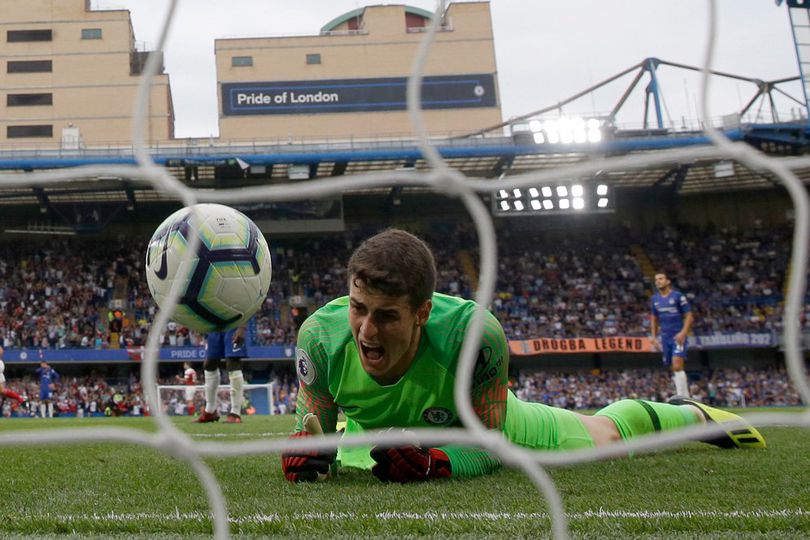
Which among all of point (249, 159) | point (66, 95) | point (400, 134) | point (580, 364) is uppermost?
point (66, 95)

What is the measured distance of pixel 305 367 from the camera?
3389 millimetres

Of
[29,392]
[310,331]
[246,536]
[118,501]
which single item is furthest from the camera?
[29,392]

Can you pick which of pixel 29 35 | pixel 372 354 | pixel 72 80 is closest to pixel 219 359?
pixel 372 354

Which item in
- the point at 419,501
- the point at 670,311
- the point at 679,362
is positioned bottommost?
the point at 419,501

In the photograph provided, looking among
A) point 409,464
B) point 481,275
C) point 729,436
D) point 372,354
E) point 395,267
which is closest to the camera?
point 481,275

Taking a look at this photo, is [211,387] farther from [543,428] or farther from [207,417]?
[543,428]

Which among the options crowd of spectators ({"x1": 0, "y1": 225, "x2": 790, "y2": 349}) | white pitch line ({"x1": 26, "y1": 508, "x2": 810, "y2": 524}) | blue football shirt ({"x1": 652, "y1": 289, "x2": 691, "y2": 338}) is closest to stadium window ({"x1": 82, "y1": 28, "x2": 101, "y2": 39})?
crowd of spectators ({"x1": 0, "y1": 225, "x2": 790, "y2": 349})

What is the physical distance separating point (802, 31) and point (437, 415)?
22.0 metres

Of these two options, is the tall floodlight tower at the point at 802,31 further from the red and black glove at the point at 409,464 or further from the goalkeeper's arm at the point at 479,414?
the red and black glove at the point at 409,464

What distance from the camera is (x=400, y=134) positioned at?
30672mm

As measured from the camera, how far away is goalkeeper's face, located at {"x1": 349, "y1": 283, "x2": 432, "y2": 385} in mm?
2762

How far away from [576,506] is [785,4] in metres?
22.8

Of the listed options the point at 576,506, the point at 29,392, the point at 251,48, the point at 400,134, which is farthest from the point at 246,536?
the point at 251,48

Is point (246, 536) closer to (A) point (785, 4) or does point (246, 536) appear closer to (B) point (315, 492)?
(B) point (315, 492)
